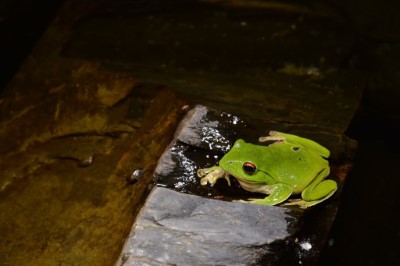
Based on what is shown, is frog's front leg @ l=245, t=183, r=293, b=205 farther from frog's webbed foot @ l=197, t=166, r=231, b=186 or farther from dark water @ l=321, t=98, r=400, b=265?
dark water @ l=321, t=98, r=400, b=265

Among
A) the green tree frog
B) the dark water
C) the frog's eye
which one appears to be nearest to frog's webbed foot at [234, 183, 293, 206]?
the green tree frog

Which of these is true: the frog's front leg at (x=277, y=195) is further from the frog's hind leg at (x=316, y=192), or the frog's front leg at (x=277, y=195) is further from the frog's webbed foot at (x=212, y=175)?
the frog's webbed foot at (x=212, y=175)

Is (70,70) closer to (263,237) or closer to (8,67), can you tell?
(8,67)

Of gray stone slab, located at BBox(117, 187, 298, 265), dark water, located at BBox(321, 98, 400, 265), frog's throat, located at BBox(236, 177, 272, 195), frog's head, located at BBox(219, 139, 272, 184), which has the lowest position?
dark water, located at BBox(321, 98, 400, 265)

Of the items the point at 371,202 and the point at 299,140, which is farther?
the point at 371,202

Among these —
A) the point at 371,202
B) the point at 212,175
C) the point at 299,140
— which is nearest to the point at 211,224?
the point at 212,175

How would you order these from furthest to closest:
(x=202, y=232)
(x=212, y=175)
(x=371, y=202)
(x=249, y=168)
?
(x=371, y=202) → (x=212, y=175) → (x=249, y=168) → (x=202, y=232)

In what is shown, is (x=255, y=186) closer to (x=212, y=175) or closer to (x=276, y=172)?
(x=276, y=172)
